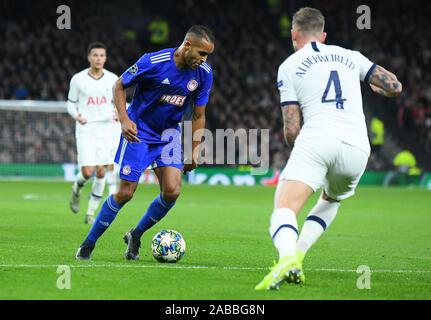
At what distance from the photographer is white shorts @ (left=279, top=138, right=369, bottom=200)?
564cm

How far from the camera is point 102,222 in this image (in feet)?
24.0

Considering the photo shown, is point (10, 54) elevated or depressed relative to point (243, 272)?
elevated

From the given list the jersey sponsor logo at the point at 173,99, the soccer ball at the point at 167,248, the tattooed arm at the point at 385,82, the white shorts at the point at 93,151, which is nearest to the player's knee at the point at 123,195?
the soccer ball at the point at 167,248

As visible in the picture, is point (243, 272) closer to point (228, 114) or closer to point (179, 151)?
point (179, 151)

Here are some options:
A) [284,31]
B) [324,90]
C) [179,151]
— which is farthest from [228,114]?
[324,90]

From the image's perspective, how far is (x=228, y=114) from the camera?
28359 millimetres

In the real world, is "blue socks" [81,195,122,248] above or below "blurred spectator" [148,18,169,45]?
below

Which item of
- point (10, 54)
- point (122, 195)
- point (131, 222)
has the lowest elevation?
point (131, 222)

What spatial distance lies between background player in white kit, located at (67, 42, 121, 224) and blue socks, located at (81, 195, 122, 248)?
4.63 metres

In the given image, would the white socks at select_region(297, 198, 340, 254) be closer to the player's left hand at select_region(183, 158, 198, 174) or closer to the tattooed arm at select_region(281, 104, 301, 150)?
the tattooed arm at select_region(281, 104, 301, 150)

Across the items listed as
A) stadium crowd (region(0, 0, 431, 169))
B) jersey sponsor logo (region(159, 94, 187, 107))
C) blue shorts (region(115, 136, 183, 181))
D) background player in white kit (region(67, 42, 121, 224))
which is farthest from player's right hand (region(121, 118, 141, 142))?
stadium crowd (region(0, 0, 431, 169))

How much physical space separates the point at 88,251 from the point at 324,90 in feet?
9.64

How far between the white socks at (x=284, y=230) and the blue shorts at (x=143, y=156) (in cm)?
207

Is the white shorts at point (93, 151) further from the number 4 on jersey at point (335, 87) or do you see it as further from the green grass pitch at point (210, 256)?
the number 4 on jersey at point (335, 87)
